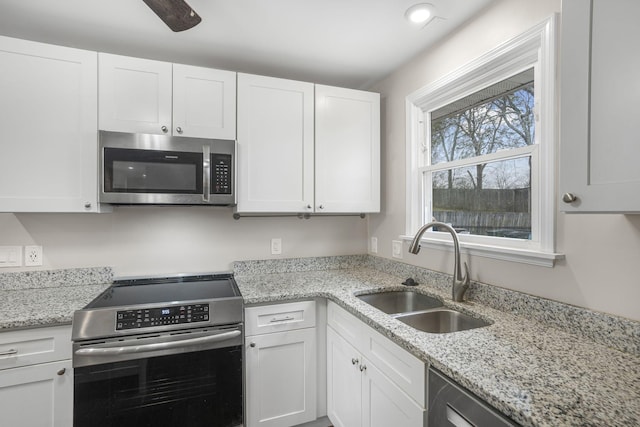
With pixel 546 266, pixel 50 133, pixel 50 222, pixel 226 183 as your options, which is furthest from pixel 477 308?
pixel 50 222

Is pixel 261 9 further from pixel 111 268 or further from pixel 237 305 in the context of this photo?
pixel 111 268

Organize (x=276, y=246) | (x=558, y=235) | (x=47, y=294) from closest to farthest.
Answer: (x=558, y=235)
(x=47, y=294)
(x=276, y=246)

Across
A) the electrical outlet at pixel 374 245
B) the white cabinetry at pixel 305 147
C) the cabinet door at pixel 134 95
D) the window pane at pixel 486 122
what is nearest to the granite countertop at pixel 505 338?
the electrical outlet at pixel 374 245

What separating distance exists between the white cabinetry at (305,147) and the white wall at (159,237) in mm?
362

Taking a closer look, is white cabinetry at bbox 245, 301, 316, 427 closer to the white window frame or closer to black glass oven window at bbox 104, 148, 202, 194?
black glass oven window at bbox 104, 148, 202, 194

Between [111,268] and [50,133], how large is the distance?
2.74 ft

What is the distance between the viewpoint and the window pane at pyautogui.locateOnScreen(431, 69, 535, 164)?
4.81ft

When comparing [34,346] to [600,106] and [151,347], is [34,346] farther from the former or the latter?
[600,106]

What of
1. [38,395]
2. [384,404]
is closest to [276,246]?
[384,404]

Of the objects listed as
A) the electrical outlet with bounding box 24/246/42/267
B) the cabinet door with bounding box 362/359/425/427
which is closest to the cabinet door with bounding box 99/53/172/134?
the electrical outlet with bounding box 24/246/42/267

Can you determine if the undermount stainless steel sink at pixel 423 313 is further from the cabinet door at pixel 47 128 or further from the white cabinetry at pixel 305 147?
the cabinet door at pixel 47 128

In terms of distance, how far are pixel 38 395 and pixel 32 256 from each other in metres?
0.84

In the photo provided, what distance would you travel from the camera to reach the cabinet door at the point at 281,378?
1.71 meters

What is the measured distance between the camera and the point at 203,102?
6.14 feet
